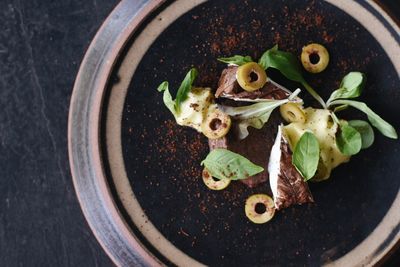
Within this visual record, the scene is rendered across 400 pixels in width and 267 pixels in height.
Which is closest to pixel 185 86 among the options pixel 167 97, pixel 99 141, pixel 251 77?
pixel 167 97

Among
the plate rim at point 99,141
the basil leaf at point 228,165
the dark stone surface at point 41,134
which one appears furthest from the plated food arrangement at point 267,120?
the dark stone surface at point 41,134

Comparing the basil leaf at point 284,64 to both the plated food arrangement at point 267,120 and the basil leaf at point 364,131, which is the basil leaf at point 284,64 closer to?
the plated food arrangement at point 267,120

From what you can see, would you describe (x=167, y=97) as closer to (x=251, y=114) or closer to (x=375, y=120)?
(x=251, y=114)

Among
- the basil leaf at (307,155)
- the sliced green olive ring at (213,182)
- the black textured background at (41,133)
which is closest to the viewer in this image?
the basil leaf at (307,155)

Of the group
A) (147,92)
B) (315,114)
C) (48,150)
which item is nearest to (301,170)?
(315,114)

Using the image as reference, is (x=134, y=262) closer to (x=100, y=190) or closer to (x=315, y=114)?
(x=100, y=190)
